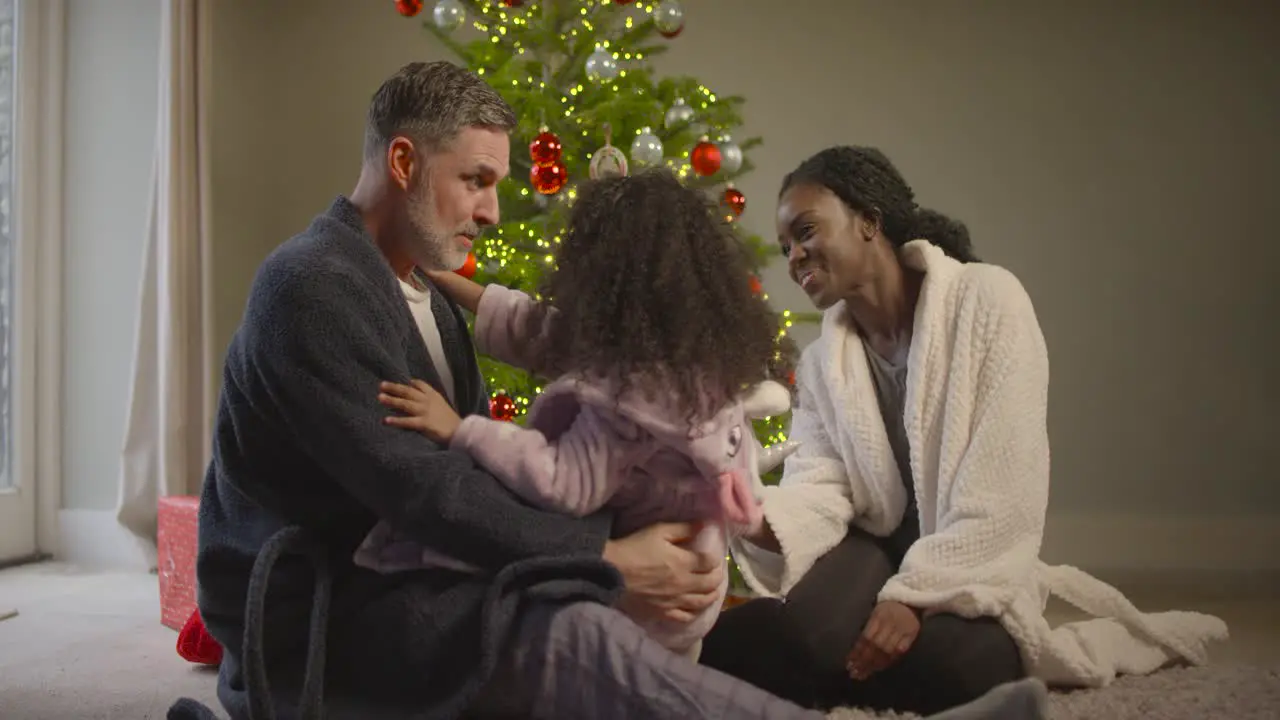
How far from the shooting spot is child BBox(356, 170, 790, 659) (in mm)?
1199

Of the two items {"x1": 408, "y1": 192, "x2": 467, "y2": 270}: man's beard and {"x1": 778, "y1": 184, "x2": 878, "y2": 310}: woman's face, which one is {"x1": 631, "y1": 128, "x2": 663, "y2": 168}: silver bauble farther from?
{"x1": 408, "y1": 192, "x2": 467, "y2": 270}: man's beard

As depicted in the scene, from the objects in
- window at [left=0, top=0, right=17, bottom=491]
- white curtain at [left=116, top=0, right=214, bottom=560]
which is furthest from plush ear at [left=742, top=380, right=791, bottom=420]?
window at [left=0, top=0, right=17, bottom=491]

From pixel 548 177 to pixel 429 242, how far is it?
1.10m

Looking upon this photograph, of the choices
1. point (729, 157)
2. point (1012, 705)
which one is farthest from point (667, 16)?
point (1012, 705)

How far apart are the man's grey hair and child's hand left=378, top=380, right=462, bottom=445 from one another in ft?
1.08

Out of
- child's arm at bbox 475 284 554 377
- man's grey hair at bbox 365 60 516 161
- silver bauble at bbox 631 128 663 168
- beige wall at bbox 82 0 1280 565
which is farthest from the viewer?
beige wall at bbox 82 0 1280 565

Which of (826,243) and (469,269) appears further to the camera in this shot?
(469,269)

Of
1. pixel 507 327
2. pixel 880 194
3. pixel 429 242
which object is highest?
pixel 880 194

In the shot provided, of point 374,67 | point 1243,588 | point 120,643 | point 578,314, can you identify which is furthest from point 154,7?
point 1243,588

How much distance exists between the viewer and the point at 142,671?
83.0 inches

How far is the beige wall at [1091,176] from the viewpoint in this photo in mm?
3621

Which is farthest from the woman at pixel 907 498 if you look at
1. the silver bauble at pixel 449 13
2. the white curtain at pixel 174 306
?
the white curtain at pixel 174 306

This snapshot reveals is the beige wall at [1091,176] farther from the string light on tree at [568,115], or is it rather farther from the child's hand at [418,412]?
the child's hand at [418,412]

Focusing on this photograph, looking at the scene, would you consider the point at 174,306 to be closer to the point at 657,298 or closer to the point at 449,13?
the point at 449,13
